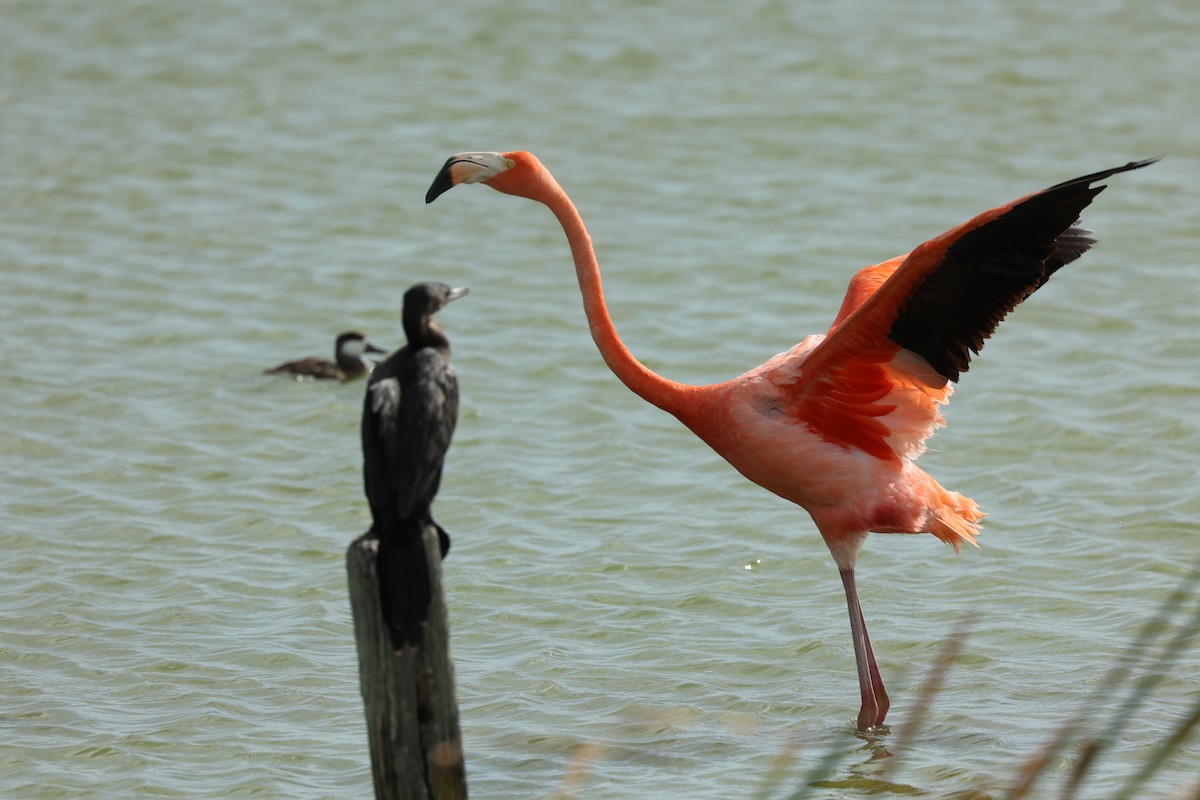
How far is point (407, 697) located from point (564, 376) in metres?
6.73

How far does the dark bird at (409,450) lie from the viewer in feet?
14.1

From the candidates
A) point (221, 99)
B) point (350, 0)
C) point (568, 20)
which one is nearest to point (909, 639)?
point (221, 99)

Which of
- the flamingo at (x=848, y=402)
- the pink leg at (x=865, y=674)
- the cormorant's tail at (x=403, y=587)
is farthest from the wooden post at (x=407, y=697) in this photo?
the pink leg at (x=865, y=674)

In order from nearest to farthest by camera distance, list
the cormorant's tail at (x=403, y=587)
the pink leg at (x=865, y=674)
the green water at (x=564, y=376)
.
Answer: the cormorant's tail at (x=403, y=587), the pink leg at (x=865, y=674), the green water at (x=564, y=376)

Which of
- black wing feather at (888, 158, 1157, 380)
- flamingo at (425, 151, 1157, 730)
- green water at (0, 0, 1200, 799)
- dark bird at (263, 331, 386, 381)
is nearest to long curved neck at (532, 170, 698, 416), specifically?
flamingo at (425, 151, 1157, 730)

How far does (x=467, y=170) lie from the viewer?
19.8 feet

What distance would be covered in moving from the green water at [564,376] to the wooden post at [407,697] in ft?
5.15

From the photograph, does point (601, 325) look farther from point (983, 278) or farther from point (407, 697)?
point (407, 697)

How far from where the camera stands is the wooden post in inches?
170

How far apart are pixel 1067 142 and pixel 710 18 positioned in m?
5.68

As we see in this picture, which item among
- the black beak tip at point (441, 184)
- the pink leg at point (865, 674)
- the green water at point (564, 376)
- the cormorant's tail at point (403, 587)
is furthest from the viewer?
the green water at point (564, 376)

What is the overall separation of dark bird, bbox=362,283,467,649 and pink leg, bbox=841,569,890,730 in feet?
7.58

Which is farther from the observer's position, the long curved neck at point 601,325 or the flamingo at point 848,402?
the long curved neck at point 601,325

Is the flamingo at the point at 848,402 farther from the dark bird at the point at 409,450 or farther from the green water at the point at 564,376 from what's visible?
the dark bird at the point at 409,450
